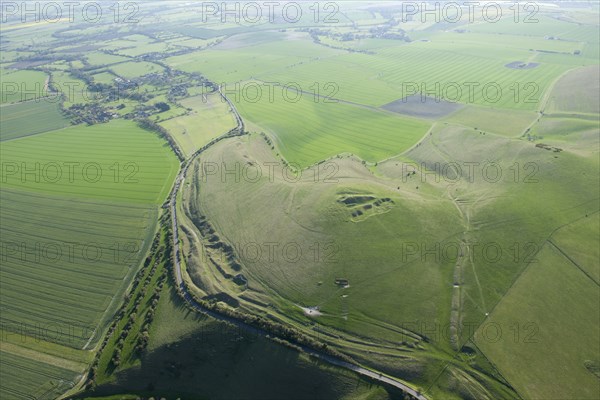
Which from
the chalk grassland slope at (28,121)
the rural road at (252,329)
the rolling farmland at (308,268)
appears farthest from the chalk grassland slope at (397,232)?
the chalk grassland slope at (28,121)

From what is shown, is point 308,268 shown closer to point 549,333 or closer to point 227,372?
point 227,372

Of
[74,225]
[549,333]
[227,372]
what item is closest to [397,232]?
[549,333]

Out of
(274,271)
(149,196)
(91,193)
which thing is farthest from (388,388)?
(91,193)

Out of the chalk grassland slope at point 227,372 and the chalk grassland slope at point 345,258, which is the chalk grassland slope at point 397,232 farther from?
the chalk grassland slope at point 227,372

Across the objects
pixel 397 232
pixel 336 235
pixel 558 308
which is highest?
pixel 397 232

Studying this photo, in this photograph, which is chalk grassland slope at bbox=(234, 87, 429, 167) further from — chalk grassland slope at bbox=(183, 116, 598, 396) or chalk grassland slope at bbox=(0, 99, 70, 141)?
chalk grassland slope at bbox=(0, 99, 70, 141)

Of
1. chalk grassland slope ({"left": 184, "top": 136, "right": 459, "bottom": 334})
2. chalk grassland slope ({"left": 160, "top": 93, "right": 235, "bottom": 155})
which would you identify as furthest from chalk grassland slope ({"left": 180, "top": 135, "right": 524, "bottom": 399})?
chalk grassland slope ({"left": 160, "top": 93, "right": 235, "bottom": 155})
